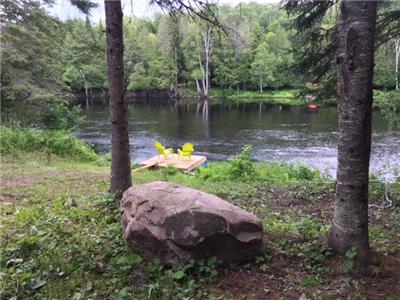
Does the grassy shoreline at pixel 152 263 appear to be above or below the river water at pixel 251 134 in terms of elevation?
above

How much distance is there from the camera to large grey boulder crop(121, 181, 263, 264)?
2729 millimetres

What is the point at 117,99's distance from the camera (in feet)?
14.1

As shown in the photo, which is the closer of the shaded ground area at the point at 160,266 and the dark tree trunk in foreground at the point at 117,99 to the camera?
the shaded ground area at the point at 160,266

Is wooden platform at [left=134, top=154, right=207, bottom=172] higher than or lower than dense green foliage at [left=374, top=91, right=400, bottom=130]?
lower

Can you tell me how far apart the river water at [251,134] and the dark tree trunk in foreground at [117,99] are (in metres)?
8.42

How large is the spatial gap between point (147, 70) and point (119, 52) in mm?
42273

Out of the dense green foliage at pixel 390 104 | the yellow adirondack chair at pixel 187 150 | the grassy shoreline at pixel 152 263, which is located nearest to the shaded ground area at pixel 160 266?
the grassy shoreline at pixel 152 263

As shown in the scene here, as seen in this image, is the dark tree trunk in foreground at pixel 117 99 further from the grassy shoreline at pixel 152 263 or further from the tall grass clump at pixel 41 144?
the tall grass clump at pixel 41 144

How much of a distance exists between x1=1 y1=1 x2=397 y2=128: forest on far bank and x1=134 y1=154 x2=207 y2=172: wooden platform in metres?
3.61

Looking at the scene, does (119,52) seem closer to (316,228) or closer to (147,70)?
(316,228)

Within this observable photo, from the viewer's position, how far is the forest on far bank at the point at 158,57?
6.65 m

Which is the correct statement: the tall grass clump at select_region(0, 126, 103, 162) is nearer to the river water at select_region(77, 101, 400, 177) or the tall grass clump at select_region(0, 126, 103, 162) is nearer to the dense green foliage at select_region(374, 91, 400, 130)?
the river water at select_region(77, 101, 400, 177)

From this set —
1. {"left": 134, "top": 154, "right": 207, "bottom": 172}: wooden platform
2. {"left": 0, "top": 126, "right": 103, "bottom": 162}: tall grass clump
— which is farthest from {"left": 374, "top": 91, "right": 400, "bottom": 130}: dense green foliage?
{"left": 0, "top": 126, "right": 103, "bottom": 162}: tall grass clump

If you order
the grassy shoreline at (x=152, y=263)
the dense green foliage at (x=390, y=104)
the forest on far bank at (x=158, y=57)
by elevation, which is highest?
the forest on far bank at (x=158, y=57)
